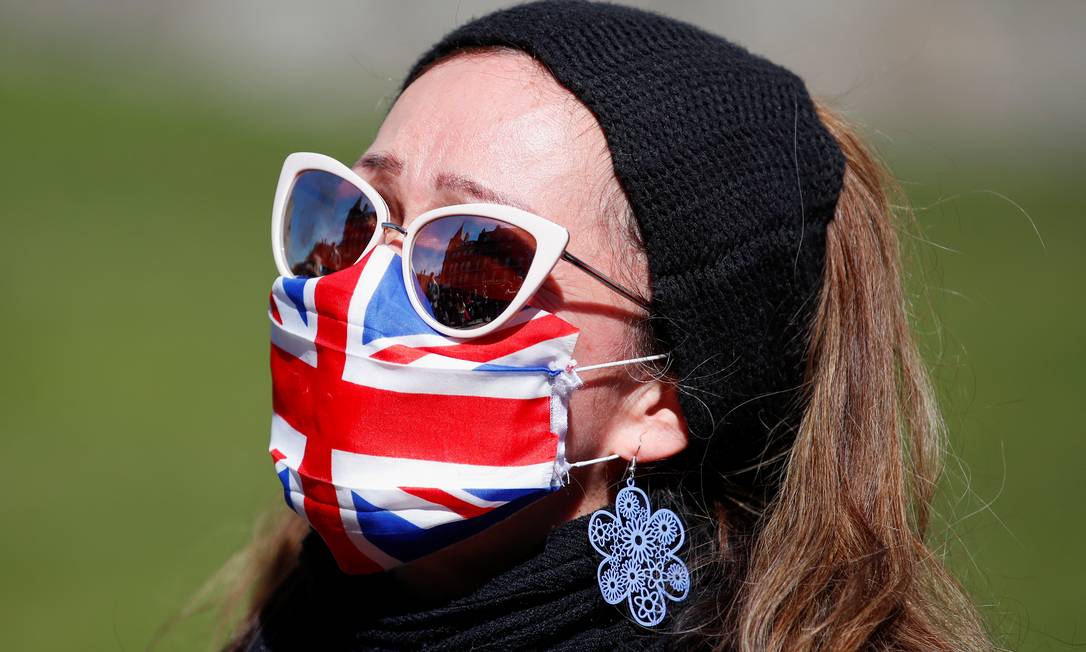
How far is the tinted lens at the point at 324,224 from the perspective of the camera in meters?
2.50

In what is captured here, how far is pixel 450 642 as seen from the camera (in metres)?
2.41

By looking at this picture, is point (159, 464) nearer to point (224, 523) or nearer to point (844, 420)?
point (224, 523)

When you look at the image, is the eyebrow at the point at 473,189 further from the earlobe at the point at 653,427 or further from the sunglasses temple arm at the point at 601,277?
the earlobe at the point at 653,427

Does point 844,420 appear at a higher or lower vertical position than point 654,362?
lower

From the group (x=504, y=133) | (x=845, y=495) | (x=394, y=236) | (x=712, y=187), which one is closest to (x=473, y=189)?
(x=504, y=133)

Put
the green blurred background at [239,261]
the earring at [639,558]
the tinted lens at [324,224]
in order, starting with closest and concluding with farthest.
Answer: the earring at [639,558] < the tinted lens at [324,224] < the green blurred background at [239,261]

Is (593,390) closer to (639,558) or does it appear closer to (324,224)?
(639,558)

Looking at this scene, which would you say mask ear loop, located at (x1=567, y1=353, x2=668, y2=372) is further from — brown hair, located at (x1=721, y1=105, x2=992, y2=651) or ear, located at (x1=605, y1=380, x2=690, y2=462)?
brown hair, located at (x1=721, y1=105, x2=992, y2=651)

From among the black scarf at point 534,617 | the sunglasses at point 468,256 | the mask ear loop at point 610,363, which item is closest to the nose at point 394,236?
the sunglasses at point 468,256

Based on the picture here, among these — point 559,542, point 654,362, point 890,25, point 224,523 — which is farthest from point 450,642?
point 890,25

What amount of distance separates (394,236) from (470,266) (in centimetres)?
26

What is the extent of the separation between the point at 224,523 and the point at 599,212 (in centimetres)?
501

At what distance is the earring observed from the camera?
237cm

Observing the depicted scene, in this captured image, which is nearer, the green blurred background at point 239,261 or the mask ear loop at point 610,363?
the mask ear loop at point 610,363
